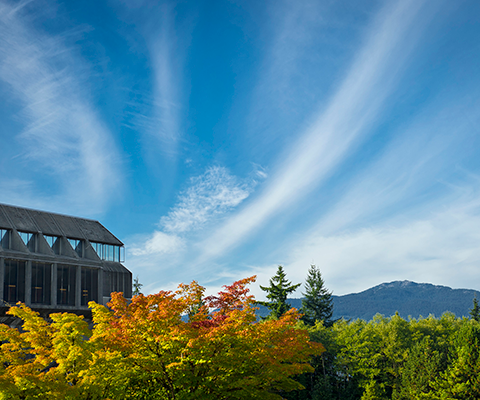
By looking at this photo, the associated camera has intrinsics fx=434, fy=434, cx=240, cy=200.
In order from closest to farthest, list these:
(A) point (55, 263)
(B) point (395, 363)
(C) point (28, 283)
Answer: (B) point (395, 363)
(C) point (28, 283)
(A) point (55, 263)

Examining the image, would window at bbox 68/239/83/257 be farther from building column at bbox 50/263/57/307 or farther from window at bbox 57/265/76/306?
building column at bbox 50/263/57/307

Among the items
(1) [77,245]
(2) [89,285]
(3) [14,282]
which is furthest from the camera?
(1) [77,245]

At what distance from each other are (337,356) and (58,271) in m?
31.8

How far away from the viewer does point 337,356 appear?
37.0 metres

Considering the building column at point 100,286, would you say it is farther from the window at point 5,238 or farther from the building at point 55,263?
the window at point 5,238

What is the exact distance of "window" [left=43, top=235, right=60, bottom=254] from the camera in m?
51.0

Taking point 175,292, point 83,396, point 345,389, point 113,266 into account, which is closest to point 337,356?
A: point 345,389

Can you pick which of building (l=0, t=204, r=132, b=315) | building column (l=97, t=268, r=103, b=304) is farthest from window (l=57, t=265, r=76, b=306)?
building column (l=97, t=268, r=103, b=304)

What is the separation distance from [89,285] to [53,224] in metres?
8.62

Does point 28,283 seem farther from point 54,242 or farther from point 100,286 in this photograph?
point 100,286

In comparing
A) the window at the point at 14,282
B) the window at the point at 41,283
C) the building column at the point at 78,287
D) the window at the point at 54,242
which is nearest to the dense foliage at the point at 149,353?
the window at the point at 14,282

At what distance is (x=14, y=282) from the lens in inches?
1770

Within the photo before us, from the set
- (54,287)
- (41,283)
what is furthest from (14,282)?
(54,287)

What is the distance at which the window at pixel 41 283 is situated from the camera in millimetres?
46688
